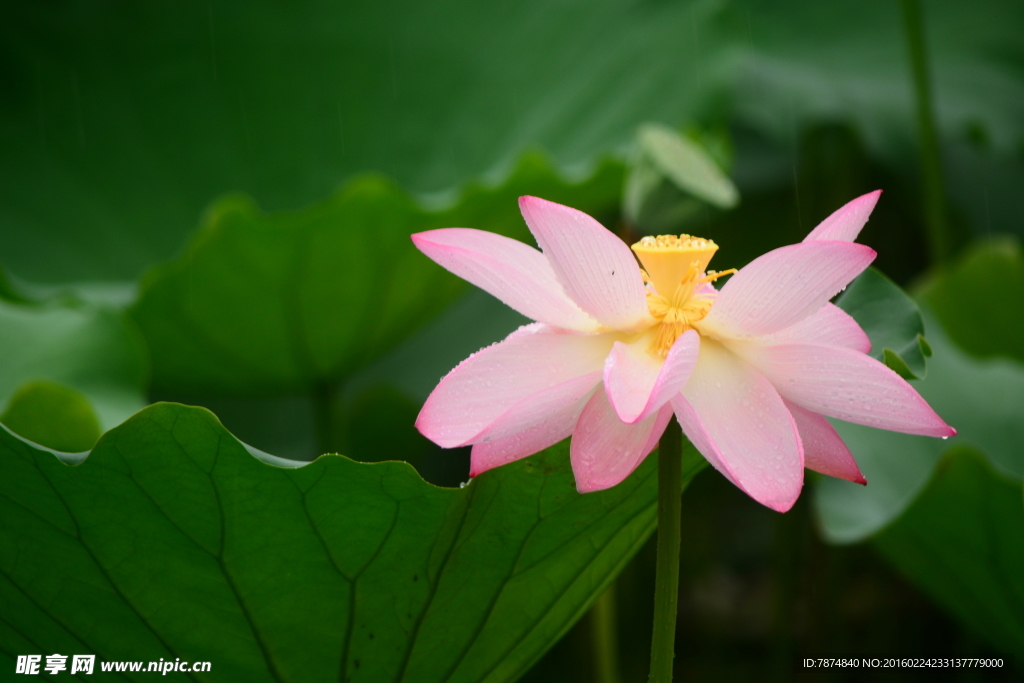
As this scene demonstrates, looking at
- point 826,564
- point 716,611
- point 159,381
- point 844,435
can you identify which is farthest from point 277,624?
point 716,611

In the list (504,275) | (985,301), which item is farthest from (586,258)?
(985,301)

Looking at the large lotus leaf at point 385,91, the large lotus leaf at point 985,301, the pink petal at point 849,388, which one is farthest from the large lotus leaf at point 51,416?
the large lotus leaf at point 985,301

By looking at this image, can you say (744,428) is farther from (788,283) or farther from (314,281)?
(314,281)

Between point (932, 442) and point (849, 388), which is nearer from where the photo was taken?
point (849, 388)

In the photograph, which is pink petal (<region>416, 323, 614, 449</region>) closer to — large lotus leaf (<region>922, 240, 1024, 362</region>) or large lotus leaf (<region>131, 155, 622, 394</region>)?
large lotus leaf (<region>131, 155, 622, 394</region>)

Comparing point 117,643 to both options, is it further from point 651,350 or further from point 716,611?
point 716,611

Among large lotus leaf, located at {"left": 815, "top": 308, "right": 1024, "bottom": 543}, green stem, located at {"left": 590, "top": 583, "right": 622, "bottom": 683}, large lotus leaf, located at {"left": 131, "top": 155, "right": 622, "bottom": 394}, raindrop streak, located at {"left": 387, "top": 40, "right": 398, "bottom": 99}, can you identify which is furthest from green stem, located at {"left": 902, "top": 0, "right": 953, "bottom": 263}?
raindrop streak, located at {"left": 387, "top": 40, "right": 398, "bottom": 99}

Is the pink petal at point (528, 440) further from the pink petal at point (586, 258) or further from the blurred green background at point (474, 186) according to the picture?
the blurred green background at point (474, 186)
